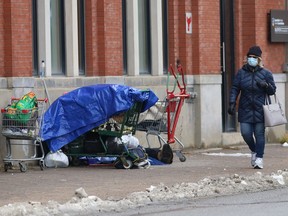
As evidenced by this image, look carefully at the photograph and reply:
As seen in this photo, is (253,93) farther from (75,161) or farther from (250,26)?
(250,26)

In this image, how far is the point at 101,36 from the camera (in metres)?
19.7

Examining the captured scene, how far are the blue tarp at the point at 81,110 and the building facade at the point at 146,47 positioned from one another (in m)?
0.77

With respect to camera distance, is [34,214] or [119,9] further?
[119,9]

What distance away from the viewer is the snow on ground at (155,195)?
1201cm

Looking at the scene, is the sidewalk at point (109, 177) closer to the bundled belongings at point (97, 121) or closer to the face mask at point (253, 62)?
the bundled belongings at point (97, 121)

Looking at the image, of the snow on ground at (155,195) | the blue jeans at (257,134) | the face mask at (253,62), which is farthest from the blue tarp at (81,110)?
the snow on ground at (155,195)

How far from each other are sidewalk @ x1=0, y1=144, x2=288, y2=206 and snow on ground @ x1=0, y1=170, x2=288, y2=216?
0.35 meters

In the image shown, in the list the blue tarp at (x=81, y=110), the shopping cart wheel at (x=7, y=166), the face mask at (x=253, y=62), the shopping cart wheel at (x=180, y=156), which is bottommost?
the shopping cart wheel at (x=180, y=156)

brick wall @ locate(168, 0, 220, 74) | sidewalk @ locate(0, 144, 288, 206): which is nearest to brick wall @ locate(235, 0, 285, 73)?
brick wall @ locate(168, 0, 220, 74)

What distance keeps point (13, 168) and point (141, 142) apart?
141 inches

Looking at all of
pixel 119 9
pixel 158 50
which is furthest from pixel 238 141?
pixel 119 9

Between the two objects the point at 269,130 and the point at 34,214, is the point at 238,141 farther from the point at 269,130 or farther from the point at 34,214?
the point at 34,214

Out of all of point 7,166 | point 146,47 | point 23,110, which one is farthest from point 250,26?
point 7,166

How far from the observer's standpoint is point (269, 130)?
78.6ft
